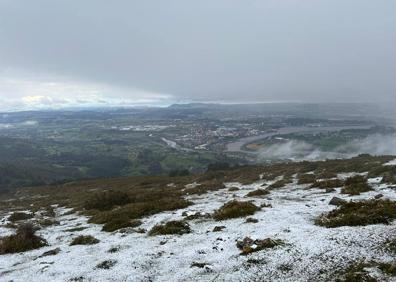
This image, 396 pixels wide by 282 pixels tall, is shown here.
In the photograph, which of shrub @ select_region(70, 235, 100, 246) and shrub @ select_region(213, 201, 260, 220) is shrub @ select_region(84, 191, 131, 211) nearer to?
shrub @ select_region(70, 235, 100, 246)

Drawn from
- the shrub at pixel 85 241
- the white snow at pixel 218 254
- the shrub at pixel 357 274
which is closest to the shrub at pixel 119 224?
the white snow at pixel 218 254

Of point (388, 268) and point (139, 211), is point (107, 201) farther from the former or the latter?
point (388, 268)

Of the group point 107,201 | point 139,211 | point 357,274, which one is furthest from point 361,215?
point 107,201

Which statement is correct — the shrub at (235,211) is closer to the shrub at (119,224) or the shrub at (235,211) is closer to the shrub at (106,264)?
the shrub at (119,224)

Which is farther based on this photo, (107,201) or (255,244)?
(107,201)

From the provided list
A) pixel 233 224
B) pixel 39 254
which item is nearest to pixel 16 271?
pixel 39 254

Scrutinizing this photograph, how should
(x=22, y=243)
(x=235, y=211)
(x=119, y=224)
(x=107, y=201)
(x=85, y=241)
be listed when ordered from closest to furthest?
(x=85, y=241) < (x=22, y=243) < (x=235, y=211) < (x=119, y=224) < (x=107, y=201)

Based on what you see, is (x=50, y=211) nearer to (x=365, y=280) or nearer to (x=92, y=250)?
(x=92, y=250)

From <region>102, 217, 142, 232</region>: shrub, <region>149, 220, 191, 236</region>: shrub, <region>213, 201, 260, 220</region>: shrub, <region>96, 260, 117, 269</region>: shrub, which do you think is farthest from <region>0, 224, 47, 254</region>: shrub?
<region>213, 201, 260, 220</region>: shrub

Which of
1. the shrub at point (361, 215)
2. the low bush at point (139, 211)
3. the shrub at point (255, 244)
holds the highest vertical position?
the shrub at point (361, 215)
